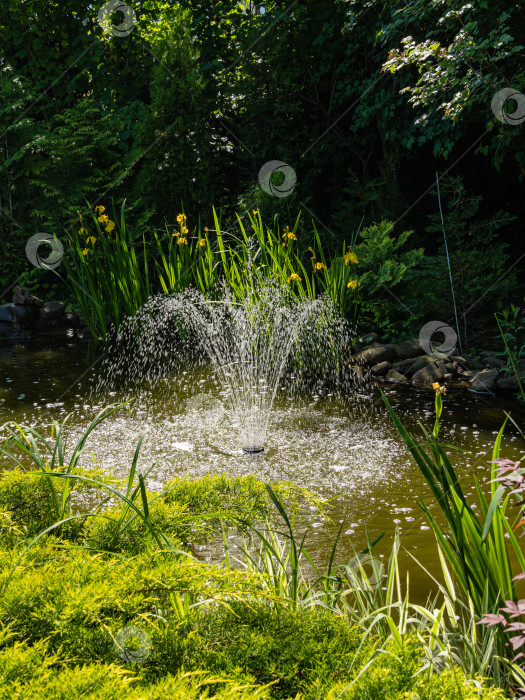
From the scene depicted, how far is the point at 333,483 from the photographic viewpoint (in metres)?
3.16

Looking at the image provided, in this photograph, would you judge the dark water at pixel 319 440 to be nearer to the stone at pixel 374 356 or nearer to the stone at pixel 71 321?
the stone at pixel 374 356

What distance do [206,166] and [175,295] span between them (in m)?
1.97

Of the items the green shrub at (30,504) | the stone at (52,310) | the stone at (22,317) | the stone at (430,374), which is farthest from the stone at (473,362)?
the stone at (22,317)

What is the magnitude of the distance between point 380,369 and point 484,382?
2.86 ft

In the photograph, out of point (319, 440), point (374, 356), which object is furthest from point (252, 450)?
point (374, 356)

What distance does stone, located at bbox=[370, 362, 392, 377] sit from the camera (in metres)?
5.14

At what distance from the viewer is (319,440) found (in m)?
3.76

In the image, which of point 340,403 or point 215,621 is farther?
point 340,403

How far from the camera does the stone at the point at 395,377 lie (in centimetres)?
500

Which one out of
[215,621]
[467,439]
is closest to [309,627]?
[215,621]

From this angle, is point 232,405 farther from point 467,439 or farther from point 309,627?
point 309,627

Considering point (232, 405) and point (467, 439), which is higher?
point (232, 405)

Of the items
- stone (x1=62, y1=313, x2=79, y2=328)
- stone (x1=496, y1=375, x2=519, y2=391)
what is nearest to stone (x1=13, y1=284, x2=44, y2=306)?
stone (x1=62, y1=313, x2=79, y2=328)

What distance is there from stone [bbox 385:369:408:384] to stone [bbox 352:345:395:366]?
0.58 ft
